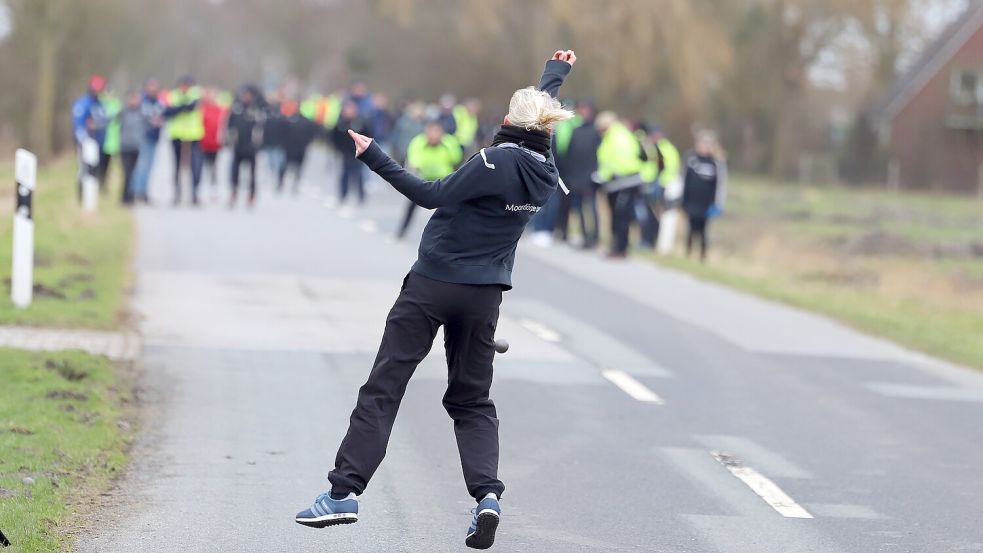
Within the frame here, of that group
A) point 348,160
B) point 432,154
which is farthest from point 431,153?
point 348,160

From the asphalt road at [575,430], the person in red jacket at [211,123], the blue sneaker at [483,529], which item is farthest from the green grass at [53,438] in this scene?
the person in red jacket at [211,123]

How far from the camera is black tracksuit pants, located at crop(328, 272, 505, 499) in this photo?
6.46 metres

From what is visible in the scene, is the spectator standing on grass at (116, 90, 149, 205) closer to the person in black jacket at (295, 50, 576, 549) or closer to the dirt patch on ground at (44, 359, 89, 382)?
the dirt patch on ground at (44, 359, 89, 382)

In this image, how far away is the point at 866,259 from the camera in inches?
1206

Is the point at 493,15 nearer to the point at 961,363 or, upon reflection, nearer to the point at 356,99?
the point at 356,99

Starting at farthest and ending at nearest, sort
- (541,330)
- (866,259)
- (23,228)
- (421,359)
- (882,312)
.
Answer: (866,259), (882,312), (541,330), (23,228), (421,359)

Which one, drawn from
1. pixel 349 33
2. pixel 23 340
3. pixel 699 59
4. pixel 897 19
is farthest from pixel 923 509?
pixel 349 33

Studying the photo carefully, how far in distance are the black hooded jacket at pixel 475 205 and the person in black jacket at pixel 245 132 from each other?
1969 centimetres

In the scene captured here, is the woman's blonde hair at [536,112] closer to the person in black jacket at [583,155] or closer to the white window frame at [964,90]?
the person in black jacket at [583,155]

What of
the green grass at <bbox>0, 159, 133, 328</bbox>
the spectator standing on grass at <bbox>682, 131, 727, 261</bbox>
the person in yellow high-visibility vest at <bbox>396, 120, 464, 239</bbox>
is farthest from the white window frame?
the person in yellow high-visibility vest at <bbox>396, 120, 464, 239</bbox>

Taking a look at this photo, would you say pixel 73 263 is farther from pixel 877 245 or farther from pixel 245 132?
pixel 877 245

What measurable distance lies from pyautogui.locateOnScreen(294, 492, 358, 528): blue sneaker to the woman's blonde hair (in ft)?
5.26

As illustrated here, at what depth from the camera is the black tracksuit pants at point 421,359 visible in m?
6.46

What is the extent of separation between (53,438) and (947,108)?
57.2 metres
